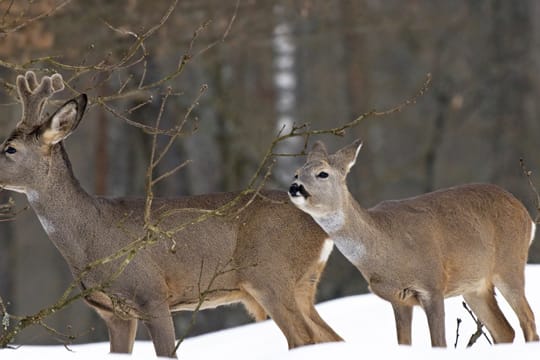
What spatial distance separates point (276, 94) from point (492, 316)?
14.4 metres

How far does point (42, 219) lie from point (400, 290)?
2.39 metres

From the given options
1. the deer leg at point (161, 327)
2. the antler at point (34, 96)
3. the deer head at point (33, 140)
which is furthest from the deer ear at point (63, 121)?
the deer leg at point (161, 327)

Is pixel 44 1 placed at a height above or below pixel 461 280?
above

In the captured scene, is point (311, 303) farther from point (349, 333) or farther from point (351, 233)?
point (349, 333)

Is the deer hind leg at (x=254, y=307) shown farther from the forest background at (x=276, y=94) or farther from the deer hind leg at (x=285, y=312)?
the forest background at (x=276, y=94)

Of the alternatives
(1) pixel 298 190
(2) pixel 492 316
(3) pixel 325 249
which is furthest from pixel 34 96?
(2) pixel 492 316

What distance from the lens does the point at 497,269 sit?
32.4ft

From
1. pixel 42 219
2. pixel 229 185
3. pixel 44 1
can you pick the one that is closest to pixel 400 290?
pixel 42 219

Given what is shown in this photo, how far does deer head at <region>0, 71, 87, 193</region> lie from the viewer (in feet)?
29.0

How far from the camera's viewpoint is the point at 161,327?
9000 mm

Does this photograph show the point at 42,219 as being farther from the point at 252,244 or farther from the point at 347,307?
the point at 347,307

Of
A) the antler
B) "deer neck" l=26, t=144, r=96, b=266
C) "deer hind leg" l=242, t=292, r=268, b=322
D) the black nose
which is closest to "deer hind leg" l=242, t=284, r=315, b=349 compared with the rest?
"deer hind leg" l=242, t=292, r=268, b=322

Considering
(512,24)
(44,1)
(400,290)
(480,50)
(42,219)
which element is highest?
(480,50)

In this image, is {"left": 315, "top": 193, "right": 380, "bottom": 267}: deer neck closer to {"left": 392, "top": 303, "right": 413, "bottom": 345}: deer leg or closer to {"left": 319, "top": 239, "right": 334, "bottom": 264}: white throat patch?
{"left": 319, "top": 239, "right": 334, "bottom": 264}: white throat patch
